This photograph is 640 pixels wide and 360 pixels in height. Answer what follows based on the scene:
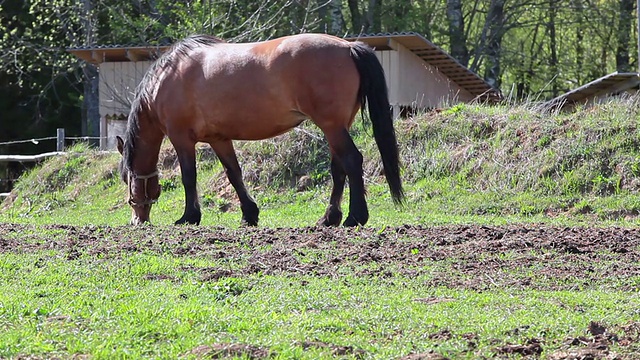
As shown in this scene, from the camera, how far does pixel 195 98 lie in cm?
1164

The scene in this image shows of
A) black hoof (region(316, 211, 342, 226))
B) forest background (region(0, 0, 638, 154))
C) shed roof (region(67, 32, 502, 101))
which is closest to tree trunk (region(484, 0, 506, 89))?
forest background (region(0, 0, 638, 154))

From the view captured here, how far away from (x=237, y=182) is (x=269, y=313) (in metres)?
6.53

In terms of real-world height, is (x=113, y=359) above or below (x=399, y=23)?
below

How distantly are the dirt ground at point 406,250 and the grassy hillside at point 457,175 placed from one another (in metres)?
3.13

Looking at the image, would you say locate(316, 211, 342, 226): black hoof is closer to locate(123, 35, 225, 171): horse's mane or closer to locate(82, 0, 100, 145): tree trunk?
locate(123, 35, 225, 171): horse's mane

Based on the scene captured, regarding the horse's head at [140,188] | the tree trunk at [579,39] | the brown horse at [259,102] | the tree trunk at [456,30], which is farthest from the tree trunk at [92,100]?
the brown horse at [259,102]

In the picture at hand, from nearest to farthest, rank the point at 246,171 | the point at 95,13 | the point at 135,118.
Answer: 1. the point at 135,118
2. the point at 246,171
3. the point at 95,13

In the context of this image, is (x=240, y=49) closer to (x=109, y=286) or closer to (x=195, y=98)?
(x=195, y=98)

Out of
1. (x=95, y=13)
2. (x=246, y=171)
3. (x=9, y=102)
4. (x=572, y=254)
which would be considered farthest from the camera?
(x=9, y=102)

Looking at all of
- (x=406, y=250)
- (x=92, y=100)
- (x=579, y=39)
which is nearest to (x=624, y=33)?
(x=579, y=39)

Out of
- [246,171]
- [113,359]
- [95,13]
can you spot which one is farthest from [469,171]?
[95,13]

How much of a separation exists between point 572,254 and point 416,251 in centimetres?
129

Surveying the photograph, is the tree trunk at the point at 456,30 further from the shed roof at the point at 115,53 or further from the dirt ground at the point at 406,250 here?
the dirt ground at the point at 406,250

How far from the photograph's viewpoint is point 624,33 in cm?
3572
